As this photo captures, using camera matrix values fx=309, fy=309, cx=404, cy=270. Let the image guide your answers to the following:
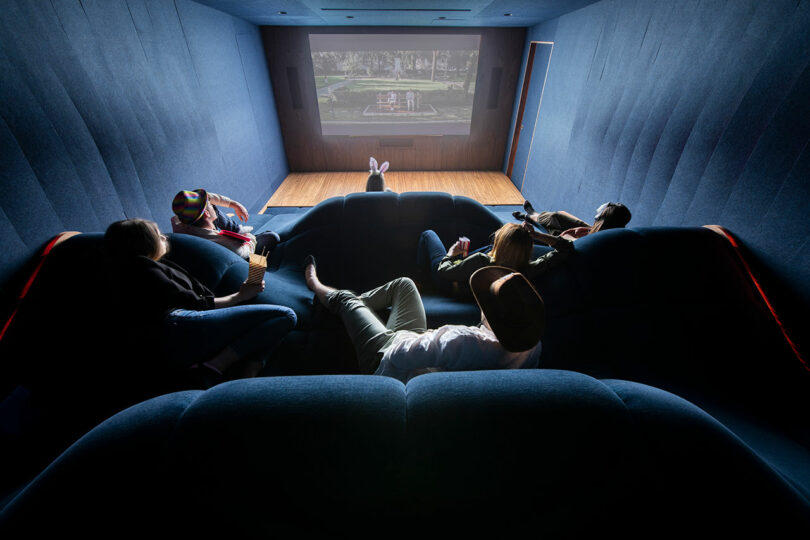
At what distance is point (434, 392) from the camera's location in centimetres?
85

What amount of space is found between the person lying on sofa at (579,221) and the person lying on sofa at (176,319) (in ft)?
7.16

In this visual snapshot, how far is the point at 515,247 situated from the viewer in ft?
5.14

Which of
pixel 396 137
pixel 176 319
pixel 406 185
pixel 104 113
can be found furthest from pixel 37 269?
pixel 396 137

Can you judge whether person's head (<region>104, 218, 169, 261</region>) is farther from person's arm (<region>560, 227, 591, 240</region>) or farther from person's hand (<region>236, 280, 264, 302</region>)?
person's arm (<region>560, 227, 591, 240</region>)

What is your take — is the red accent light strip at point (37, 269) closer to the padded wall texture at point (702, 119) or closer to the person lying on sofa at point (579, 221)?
the person lying on sofa at point (579, 221)

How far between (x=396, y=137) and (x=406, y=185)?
110 cm

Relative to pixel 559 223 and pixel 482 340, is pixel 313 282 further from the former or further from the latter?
pixel 559 223

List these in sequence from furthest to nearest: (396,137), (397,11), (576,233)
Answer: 1. (396,137)
2. (397,11)
3. (576,233)

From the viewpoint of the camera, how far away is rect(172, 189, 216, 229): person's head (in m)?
2.11

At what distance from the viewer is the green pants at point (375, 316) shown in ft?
4.73

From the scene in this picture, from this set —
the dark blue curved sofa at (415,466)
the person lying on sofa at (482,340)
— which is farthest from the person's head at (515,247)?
the dark blue curved sofa at (415,466)

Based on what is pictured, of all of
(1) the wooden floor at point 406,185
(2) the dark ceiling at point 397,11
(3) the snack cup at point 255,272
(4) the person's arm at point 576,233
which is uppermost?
(2) the dark ceiling at point 397,11

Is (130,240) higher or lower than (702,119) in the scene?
lower

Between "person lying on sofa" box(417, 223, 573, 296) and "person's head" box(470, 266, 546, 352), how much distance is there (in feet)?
1.50
